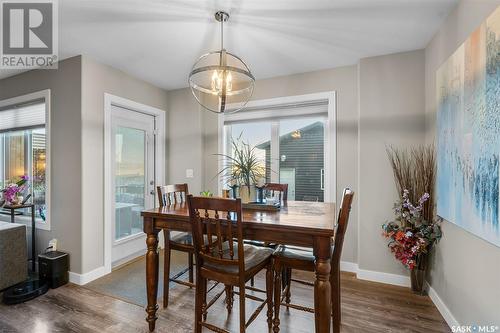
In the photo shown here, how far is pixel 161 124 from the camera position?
3938 mm

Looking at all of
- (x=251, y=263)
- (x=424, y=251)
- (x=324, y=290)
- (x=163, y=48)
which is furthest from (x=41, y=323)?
(x=424, y=251)

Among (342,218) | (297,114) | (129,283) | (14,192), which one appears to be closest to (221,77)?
(342,218)

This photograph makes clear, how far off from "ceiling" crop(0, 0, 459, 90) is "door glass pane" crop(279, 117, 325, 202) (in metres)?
0.77

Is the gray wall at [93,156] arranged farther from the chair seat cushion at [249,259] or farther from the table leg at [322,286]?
the table leg at [322,286]

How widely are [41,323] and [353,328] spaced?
8.19 ft

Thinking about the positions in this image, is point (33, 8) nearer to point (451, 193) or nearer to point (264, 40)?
Result: point (264, 40)

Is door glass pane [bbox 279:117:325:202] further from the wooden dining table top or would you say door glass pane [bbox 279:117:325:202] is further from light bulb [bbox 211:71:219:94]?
light bulb [bbox 211:71:219:94]

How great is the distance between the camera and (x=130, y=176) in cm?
356

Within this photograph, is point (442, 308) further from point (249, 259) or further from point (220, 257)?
point (220, 257)

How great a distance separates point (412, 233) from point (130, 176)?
3.42 meters

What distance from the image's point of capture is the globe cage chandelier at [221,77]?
194cm

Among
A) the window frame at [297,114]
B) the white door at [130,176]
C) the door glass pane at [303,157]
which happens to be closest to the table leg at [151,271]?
the white door at [130,176]

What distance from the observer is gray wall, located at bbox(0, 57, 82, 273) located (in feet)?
9.14

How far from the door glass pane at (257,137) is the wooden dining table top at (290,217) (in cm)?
142
